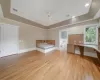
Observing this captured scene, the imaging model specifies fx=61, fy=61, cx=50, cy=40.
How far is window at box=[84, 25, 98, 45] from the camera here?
13.3ft

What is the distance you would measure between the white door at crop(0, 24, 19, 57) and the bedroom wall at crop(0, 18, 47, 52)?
346 mm

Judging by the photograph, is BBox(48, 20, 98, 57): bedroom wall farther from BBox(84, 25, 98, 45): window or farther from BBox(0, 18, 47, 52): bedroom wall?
BBox(0, 18, 47, 52): bedroom wall

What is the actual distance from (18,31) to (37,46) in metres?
2.37

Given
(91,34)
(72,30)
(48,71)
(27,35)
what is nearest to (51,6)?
(48,71)

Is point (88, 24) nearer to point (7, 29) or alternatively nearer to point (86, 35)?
point (86, 35)

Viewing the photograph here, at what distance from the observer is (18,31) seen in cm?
480

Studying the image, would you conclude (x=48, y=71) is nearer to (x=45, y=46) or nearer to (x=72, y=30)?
(x=45, y=46)

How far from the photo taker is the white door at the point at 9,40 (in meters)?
4.02

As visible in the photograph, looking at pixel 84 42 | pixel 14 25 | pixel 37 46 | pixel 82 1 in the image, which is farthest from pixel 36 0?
pixel 37 46

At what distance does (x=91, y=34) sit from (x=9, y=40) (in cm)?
580

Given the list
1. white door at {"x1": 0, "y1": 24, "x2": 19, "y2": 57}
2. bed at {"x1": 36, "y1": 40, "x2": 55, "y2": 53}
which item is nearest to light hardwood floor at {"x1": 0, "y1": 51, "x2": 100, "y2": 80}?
white door at {"x1": 0, "y1": 24, "x2": 19, "y2": 57}

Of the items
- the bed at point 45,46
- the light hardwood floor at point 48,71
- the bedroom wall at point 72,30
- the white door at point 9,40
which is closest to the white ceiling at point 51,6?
the bedroom wall at point 72,30

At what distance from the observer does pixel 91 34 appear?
4.25 metres

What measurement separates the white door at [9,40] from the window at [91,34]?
524 centimetres
